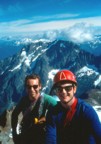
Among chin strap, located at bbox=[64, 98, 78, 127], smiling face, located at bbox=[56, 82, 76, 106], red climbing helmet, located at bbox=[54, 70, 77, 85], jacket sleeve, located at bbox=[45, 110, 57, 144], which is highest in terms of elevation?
red climbing helmet, located at bbox=[54, 70, 77, 85]

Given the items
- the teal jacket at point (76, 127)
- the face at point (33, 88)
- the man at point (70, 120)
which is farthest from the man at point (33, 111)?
the teal jacket at point (76, 127)

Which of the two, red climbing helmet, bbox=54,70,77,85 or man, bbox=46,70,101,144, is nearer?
man, bbox=46,70,101,144

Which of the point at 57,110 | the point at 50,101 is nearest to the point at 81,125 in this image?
the point at 57,110

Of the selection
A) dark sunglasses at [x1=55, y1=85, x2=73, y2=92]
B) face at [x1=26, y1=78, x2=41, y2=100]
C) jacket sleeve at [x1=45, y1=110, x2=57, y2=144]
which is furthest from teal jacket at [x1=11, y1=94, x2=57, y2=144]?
jacket sleeve at [x1=45, y1=110, x2=57, y2=144]

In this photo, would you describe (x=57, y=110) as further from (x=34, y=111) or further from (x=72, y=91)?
(x=34, y=111)

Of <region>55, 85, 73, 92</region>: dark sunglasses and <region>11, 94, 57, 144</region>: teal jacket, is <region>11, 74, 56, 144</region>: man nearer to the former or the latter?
<region>11, 94, 57, 144</region>: teal jacket

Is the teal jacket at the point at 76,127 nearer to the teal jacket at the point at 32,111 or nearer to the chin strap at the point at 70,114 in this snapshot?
the chin strap at the point at 70,114
